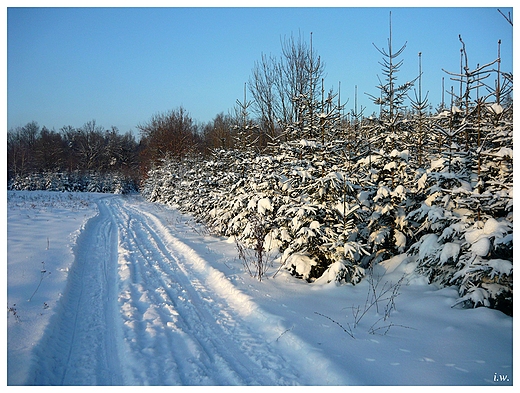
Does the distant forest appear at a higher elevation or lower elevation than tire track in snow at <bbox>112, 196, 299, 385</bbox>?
higher

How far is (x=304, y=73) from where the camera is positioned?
49.5ft

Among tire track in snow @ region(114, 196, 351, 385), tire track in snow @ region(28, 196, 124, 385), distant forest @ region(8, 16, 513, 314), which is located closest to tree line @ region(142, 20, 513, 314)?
distant forest @ region(8, 16, 513, 314)

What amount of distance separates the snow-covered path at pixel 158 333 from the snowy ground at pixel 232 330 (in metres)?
0.02

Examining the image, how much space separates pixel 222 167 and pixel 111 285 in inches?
340

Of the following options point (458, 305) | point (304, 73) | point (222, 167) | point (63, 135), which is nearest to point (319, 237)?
point (458, 305)

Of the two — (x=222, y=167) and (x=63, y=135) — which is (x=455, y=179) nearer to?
(x=222, y=167)

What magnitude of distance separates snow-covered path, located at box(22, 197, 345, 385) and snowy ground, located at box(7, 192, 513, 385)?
17 millimetres

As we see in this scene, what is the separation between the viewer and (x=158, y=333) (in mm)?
4078

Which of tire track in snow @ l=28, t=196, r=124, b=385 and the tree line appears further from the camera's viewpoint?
the tree line

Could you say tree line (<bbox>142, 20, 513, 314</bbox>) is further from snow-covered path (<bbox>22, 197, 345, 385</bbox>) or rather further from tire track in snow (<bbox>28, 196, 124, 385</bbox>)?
tire track in snow (<bbox>28, 196, 124, 385</bbox>)

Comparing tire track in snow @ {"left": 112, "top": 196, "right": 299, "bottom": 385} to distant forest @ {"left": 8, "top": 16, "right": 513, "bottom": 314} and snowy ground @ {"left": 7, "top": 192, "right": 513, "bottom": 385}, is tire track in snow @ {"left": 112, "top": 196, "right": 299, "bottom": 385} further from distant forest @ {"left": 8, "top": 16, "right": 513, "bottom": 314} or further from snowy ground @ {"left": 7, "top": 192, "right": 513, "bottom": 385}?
distant forest @ {"left": 8, "top": 16, "right": 513, "bottom": 314}

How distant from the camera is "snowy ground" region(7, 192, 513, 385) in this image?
3221 millimetres

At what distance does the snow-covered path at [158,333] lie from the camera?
3.24 meters

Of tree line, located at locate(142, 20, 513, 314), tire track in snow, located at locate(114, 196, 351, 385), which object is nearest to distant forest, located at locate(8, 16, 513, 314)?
tree line, located at locate(142, 20, 513, 314)
